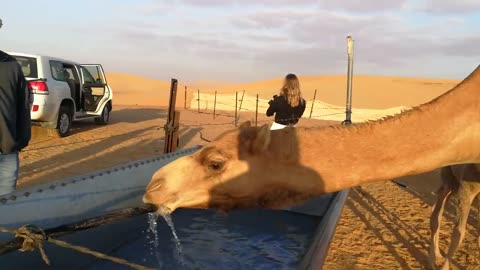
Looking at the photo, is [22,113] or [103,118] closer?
[22,113]

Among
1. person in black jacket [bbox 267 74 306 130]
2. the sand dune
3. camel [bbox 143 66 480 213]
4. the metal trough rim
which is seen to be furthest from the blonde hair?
the sand dune

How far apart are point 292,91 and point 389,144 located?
4.23m

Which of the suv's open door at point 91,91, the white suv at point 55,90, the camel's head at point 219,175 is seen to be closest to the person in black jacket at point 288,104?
the camel's head at point 219,175

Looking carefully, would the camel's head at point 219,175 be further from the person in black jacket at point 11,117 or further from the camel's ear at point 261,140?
the person in black jacket at point 11,117

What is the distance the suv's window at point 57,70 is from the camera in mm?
12188

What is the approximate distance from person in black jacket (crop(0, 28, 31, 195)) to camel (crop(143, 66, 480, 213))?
2.07 meters

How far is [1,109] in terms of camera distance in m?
4.09

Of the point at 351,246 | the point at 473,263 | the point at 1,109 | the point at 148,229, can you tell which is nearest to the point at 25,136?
the point at 1,109

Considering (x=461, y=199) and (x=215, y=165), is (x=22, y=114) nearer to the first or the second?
(x=215, y=165)

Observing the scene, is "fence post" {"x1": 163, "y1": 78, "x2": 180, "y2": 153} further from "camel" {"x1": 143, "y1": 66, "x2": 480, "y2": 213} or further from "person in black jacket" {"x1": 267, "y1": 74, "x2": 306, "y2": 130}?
"camel" {"x1": 143, "y1": 66, "x2": 480, "y2": 213}

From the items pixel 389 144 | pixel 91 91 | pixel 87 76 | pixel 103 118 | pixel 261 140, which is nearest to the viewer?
pixel 261 140

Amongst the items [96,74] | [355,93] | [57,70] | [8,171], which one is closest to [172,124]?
[8,171]

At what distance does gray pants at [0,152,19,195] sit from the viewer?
4.26 m

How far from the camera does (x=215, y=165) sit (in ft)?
8.86
